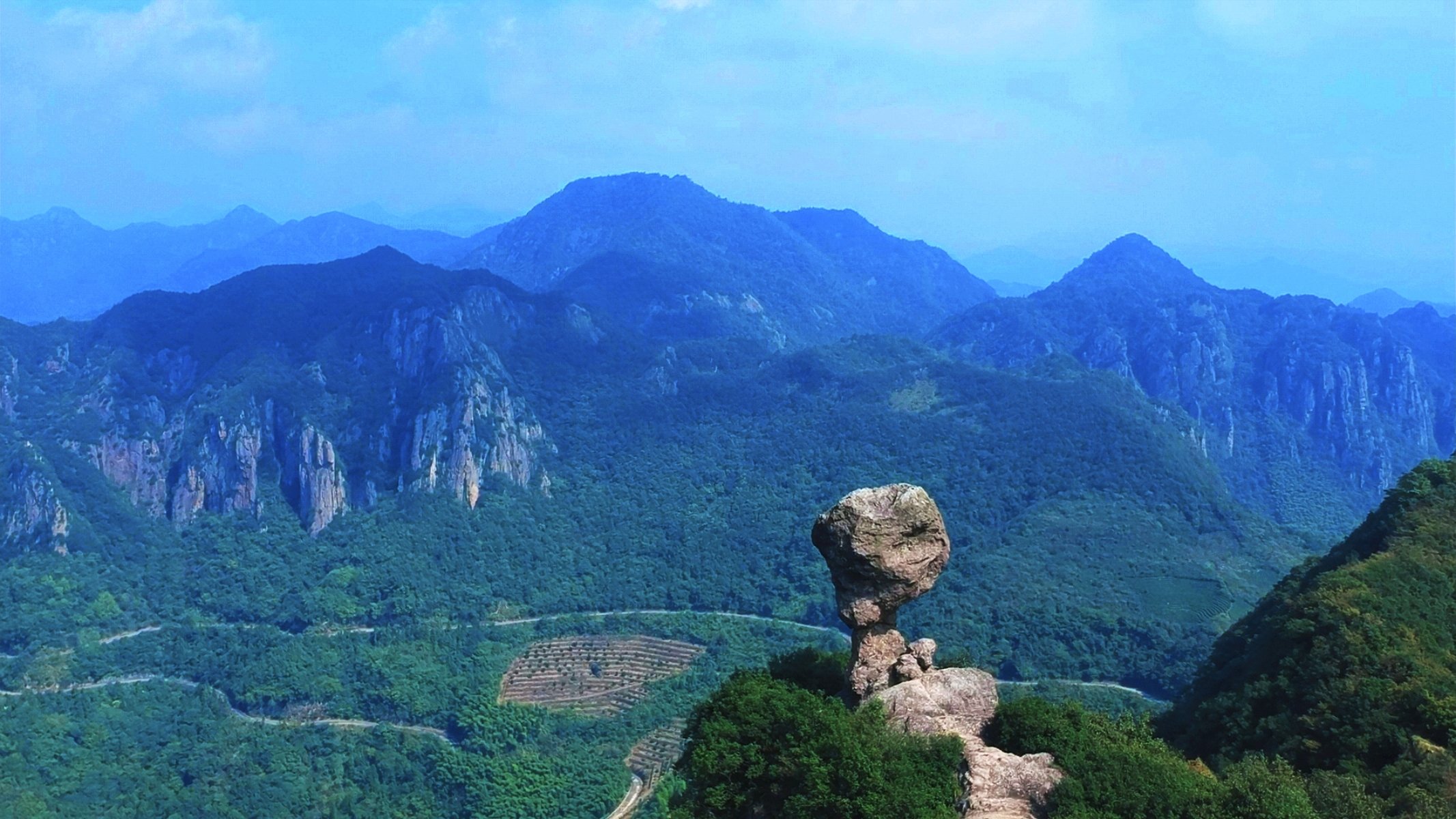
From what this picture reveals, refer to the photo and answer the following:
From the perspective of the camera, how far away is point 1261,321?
190125 mm

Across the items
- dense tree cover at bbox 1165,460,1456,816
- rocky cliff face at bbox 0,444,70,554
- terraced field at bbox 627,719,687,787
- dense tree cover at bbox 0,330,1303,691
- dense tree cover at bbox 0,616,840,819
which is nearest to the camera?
dense tree cover at bbox 1165,460,1456,816

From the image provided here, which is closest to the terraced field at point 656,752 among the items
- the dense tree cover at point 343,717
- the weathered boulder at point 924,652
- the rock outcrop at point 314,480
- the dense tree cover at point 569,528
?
the dense tree cover at point 343,717

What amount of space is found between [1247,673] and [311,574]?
303ft

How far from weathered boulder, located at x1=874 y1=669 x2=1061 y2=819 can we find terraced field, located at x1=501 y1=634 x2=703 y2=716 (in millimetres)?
52350

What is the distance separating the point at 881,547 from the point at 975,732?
5.68m

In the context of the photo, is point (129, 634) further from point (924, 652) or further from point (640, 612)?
point (924, 652)

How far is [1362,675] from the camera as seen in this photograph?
A: 34000mm

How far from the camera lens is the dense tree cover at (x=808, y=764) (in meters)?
22.6

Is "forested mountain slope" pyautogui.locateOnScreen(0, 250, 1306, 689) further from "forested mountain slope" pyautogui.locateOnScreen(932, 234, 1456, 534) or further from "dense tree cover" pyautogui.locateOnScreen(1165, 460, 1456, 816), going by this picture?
"dense tree cover" pyautogui.locateOnScreen(1165, 460, 1456, 816)

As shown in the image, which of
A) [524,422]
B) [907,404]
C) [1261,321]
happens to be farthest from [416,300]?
[1261,321]

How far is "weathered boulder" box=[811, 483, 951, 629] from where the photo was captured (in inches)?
1104

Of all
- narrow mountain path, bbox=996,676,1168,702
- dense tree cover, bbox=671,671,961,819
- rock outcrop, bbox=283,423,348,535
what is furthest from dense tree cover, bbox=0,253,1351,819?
dense tree cover, bbox=671,671,961,819

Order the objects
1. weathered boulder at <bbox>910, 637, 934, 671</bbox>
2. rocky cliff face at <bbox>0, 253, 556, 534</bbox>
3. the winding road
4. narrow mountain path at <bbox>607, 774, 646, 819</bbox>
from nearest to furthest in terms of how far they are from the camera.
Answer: weathered boulder at <bbox>910, 637, 934, 671</bbox> → narrow mountain path at <bbox>607, 774, 646, 819</bbox> → the winding road → rocky cliff face at <bbox>0, 253, 556, 534</bbox>

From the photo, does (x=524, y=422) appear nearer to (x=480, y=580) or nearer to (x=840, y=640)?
(x=480, y=580)
